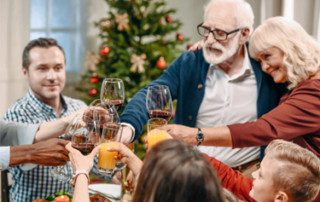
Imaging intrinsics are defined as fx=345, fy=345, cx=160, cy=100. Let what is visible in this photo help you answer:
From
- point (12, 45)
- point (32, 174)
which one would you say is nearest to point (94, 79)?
point (12, 45)

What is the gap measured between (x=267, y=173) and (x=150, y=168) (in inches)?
27.0

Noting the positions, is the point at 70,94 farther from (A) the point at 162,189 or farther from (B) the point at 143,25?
(A) the point at 162,189

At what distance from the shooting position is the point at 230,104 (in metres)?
2.09

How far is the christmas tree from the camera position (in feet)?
11.3

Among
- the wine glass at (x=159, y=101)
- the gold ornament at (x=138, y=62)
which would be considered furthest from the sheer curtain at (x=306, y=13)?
the wine glass at (x=159, y=101)

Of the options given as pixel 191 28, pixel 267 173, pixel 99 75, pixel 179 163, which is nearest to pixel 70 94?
pixel 99 75

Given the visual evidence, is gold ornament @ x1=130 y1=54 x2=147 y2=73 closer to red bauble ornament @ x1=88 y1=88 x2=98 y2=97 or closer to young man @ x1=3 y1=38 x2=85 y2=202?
red bauble ornament @ x1=88 y1=88 x2=98 y2=97

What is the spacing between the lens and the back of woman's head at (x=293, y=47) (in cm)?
179

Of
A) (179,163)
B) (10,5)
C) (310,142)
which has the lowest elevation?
(310,142)

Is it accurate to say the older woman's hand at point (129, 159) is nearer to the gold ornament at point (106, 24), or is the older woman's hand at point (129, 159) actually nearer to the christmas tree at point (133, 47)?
the christmas tree at point (133, 47)

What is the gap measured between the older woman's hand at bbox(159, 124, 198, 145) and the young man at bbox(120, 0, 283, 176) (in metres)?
0.43

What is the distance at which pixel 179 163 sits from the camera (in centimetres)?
92

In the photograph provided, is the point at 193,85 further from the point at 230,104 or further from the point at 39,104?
the point at 39,104

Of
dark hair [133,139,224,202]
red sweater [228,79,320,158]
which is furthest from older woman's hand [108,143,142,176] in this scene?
red sweater [228,79,320,158]
